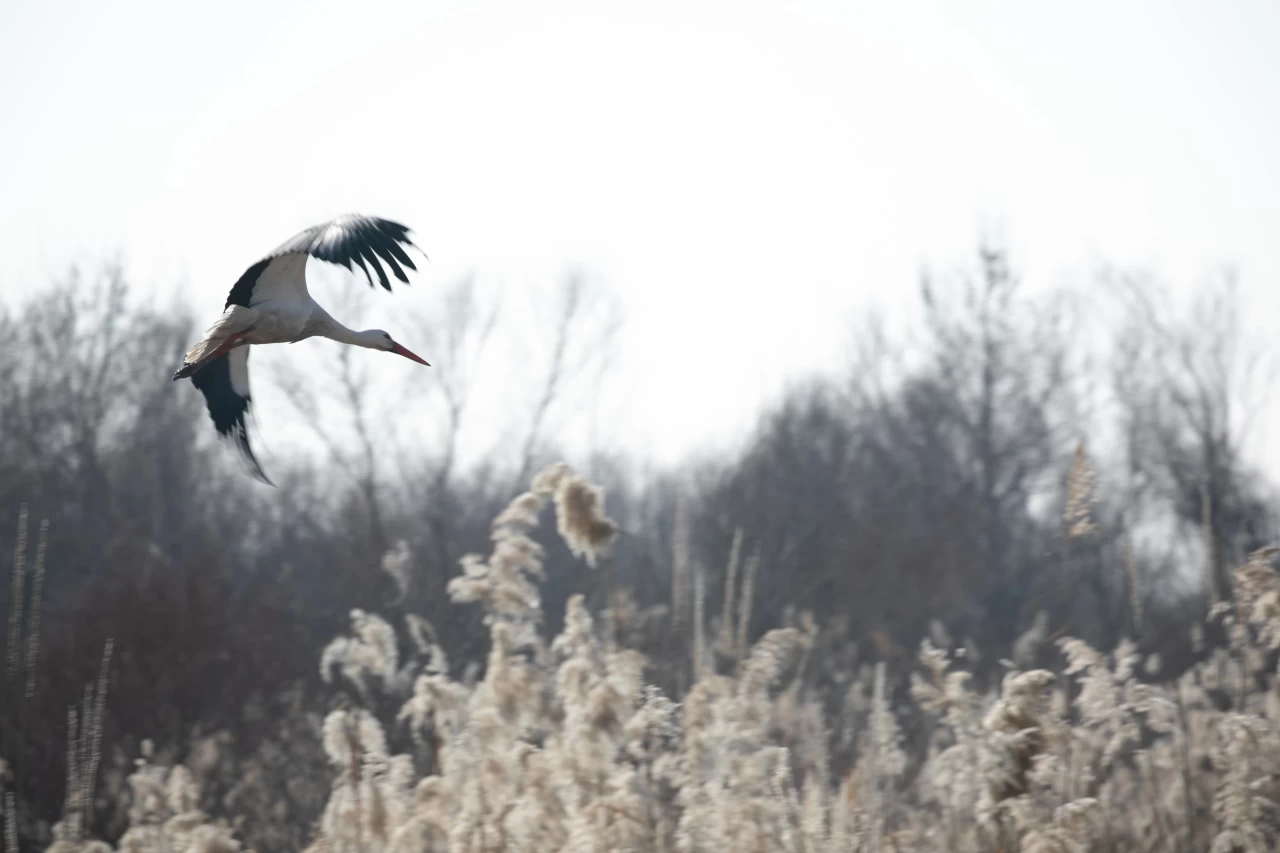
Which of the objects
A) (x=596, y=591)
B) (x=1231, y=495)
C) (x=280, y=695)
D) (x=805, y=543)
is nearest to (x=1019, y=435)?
(x=805, y=543)

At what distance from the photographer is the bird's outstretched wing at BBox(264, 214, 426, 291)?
5906 mm

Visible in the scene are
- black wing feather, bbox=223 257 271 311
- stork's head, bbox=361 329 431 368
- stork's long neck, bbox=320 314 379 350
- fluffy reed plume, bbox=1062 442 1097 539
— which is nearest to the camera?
fluffy reed plume, bbox=1062 442 1097 539

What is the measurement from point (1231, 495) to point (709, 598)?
7.10 meters

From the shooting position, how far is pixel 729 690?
20.4ft

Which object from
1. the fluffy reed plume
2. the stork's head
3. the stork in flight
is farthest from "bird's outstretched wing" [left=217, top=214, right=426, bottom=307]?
the fluffy reed plume

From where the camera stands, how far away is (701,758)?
5871 millimetres

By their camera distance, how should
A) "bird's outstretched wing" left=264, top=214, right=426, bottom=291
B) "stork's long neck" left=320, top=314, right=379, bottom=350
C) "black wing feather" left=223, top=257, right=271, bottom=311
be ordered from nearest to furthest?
"bird's outstretched wing" left=264, top=214, right=426, bottom=291, "black wing feather" left=223, top=257, right=271, bottom=311, "stork's long neck" left=320, top=314, right=379, bottom=350

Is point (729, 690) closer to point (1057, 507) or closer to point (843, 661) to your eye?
point (843, 661)

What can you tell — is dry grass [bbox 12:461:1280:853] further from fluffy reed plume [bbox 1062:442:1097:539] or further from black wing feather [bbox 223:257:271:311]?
black wing feather [bbox 223:257:271:311]

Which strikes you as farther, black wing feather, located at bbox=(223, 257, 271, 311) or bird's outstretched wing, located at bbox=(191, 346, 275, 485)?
bird's outstretched wing, located at bbox=(191, 346, 275, 485)

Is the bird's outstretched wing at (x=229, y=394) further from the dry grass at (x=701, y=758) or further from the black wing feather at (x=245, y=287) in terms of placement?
the dry grass at (x=701, y=758)

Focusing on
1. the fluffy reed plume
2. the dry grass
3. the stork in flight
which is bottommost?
the dry grass

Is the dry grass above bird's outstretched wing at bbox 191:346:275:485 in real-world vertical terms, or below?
below

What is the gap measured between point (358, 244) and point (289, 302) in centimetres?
73
